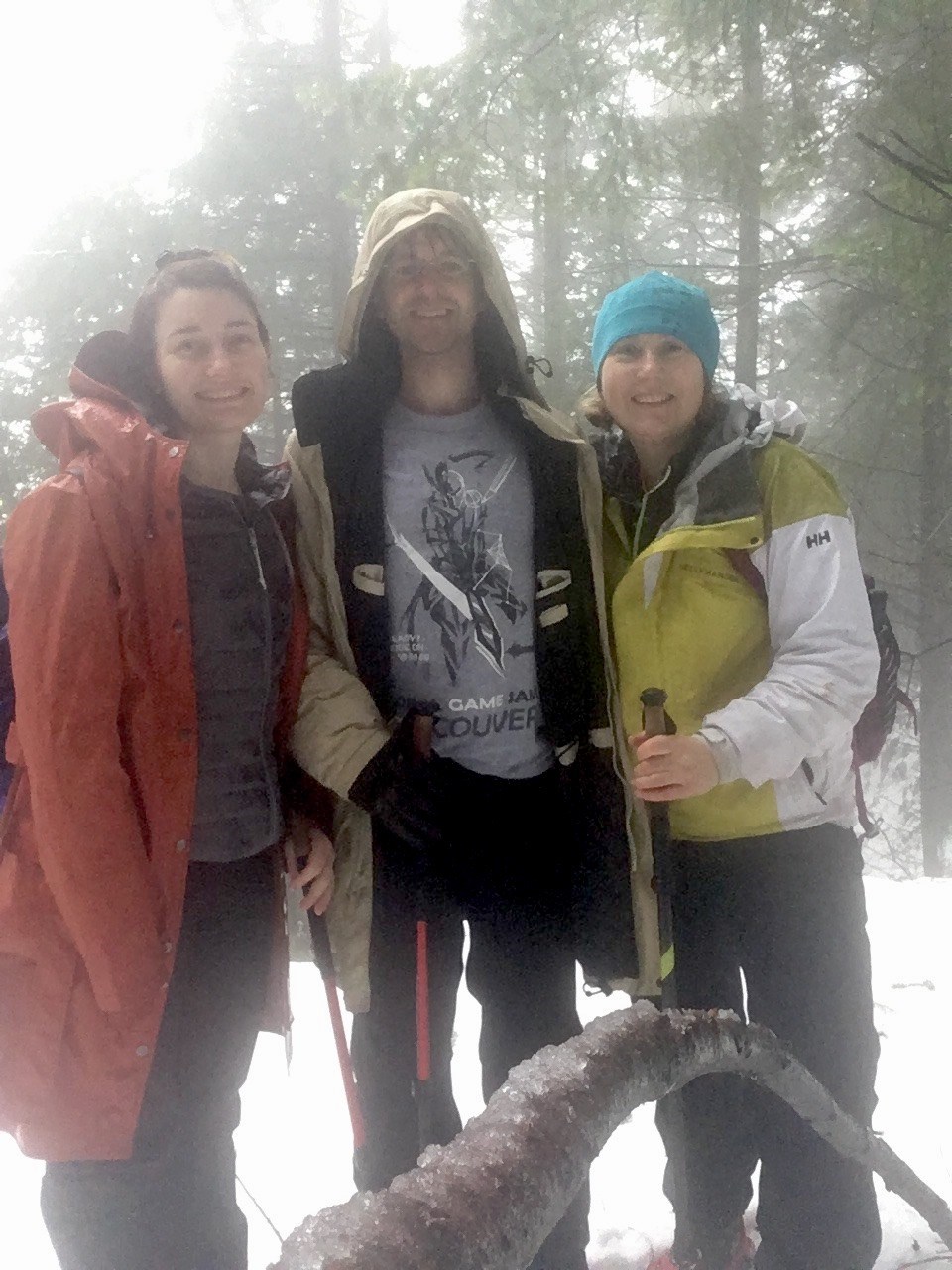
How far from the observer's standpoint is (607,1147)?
3.49 m

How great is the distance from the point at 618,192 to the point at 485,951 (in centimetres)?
674

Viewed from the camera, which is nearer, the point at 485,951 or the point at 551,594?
the point at 551,594

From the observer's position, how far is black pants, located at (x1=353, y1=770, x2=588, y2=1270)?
2.19m

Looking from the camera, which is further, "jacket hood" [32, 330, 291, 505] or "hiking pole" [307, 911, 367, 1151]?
"hiking pole" [307, 911, 367, 1151]

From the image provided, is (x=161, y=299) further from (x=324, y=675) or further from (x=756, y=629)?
(x=756, y=629)

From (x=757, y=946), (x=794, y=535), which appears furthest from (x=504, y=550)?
(x=757, y=946)

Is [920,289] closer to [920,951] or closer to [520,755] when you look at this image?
[920,951]

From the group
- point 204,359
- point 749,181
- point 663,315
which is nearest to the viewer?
point 204,359

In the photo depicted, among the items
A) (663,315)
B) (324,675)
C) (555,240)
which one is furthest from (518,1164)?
(555,240)

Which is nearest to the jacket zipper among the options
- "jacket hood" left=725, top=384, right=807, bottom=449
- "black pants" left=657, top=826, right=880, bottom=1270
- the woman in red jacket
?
the woman in red jacket

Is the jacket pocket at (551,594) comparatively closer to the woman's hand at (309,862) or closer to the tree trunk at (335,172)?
the woman's hand at (309,862)

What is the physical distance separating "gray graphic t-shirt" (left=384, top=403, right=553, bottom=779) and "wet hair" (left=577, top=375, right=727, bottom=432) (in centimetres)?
40

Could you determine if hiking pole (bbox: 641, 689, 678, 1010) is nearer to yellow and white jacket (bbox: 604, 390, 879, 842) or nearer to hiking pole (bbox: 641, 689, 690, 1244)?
hiking pole (bbox: 641, 689, 690, 1244)

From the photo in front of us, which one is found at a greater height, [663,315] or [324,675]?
[663,315]
